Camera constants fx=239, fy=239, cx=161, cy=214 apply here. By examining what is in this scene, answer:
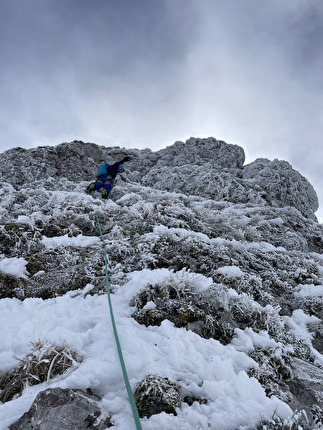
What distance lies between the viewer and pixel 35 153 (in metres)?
16.8

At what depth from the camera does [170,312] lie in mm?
3506

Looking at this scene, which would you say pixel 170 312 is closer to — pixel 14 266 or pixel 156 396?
pixel 156 396

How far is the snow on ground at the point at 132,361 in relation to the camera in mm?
2027

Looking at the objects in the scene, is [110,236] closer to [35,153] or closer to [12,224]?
[12,224]

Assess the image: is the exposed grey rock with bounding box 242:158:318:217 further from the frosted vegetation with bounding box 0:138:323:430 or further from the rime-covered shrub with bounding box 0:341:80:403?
the rime-covered shrub with bounding box 0:341:80:403

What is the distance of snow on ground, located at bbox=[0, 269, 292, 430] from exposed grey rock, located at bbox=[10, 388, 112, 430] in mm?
128

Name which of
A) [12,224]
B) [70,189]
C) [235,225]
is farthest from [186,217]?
[70,189]

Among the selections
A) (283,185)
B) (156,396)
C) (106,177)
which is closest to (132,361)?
(156,396)

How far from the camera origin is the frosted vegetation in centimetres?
219

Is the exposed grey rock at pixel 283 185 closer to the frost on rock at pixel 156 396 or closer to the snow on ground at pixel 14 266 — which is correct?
the snow on ground at pixel 14 266

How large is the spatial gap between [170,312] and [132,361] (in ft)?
3.44

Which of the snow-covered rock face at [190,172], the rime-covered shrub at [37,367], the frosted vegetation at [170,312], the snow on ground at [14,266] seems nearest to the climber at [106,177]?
the frosted vegetation at [170,312]

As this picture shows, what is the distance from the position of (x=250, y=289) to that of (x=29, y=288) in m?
4.08

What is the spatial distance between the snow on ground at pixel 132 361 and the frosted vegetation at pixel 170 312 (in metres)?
0.01
